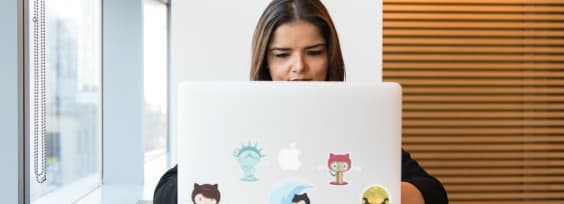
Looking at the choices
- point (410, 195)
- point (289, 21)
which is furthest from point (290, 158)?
point (289, 21)

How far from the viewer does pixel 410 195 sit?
1064 mm

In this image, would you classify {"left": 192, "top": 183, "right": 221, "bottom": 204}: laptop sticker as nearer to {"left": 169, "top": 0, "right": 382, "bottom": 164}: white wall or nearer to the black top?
the black top

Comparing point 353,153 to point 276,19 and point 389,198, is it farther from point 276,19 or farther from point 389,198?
point 276,19

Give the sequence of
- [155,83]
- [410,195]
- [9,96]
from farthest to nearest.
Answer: [155,83]
[9,96]
[410,195]

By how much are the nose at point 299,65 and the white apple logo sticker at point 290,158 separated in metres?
0.50

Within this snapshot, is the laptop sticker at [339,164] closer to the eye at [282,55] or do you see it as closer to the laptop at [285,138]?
the laptop at [285,138]

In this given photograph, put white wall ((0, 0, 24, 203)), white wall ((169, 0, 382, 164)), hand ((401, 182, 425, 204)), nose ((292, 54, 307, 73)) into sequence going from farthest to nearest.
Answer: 1. white wall ((169, 0, 382, 164))
2. white wall ((0, 0, 24, 203))
3. nose ((292, 54, 307, 73))
4. hand ((401, 182, 425, 204))

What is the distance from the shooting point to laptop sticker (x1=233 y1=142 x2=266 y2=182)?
845mm

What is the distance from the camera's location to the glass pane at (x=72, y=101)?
314 centimetres

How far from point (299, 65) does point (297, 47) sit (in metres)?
0.05

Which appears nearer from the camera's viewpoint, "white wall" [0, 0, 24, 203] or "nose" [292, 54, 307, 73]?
"nose" [292, 54, 307, 73]

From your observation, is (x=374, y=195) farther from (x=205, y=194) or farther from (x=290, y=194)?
(x=205, y=194)

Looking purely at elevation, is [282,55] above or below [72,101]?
above

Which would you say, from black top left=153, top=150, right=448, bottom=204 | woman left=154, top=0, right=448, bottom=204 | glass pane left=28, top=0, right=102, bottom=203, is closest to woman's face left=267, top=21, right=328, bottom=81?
woman left=154, top=0, right=448, bottom=204
